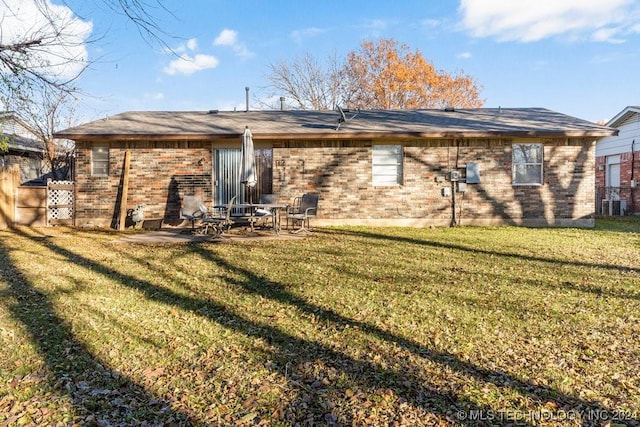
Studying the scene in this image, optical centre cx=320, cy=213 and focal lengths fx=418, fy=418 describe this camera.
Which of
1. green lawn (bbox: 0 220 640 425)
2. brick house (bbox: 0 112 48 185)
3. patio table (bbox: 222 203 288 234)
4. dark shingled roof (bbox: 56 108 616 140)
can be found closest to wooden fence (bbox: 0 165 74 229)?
dark shingled roof (bbox: 56 108 616 140)

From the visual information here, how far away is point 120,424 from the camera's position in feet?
7.43

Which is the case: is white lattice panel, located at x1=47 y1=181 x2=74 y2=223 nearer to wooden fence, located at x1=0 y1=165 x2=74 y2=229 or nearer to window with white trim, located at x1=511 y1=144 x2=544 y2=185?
wooden fence, located at x1=0 y1=165 x2=74 y2=229

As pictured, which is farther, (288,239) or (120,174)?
(120,174)

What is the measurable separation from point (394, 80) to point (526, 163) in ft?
64.9

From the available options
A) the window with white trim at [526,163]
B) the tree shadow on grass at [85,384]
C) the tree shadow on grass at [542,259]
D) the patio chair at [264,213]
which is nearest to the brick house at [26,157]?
the patio chair at [264,213]

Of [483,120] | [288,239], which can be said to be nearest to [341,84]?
[483,120]

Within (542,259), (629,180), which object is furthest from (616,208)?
(542,259)

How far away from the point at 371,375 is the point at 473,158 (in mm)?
9705

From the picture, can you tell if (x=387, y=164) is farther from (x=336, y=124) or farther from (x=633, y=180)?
(x=633, y=180)

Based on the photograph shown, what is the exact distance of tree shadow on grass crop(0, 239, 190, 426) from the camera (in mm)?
2346

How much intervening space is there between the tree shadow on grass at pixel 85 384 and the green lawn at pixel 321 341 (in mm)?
13

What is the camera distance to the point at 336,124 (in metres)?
12.2

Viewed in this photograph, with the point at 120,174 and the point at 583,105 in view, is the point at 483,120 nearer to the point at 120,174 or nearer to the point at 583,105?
the point at 120,174

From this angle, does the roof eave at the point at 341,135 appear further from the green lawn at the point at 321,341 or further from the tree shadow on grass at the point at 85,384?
the tree shadow on grass at the point at 85,384
